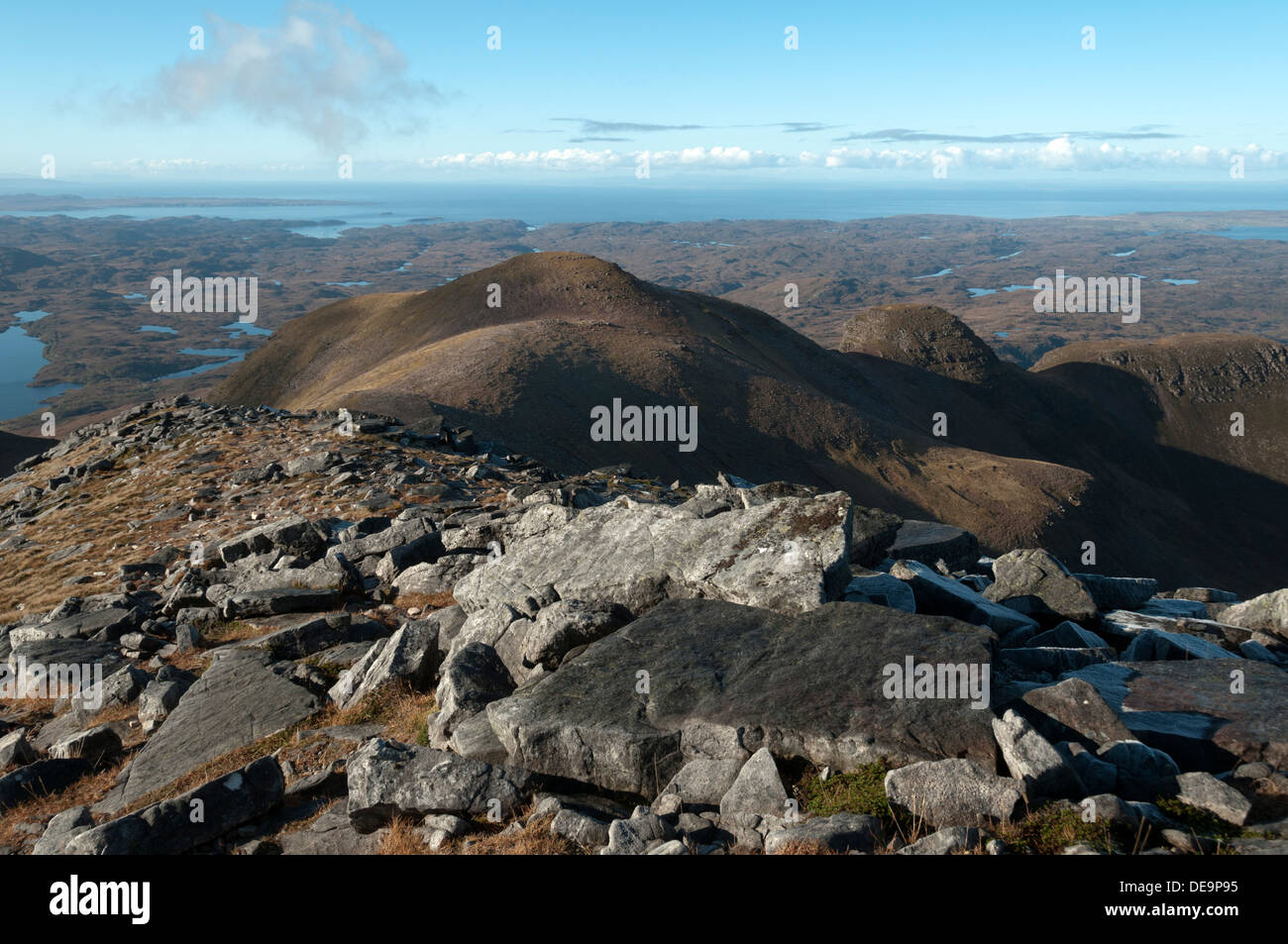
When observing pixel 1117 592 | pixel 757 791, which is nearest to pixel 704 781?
pixel 757 791

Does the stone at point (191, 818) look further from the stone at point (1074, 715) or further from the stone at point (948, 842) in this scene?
the stone at point (1074, 715)

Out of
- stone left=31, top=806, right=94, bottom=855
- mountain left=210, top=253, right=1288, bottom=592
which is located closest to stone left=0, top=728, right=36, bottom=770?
stone left=31, top=806, right=94, bottom=855

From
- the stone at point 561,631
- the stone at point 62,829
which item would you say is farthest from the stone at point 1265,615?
the stone at point 62,829

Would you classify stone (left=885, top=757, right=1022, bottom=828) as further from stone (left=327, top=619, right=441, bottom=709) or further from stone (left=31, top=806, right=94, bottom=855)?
stone (left=31, top=806, right=94, bottom=855)

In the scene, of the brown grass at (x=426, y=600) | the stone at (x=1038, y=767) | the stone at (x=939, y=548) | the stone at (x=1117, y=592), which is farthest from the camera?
the stone at (x=939, y=548)
